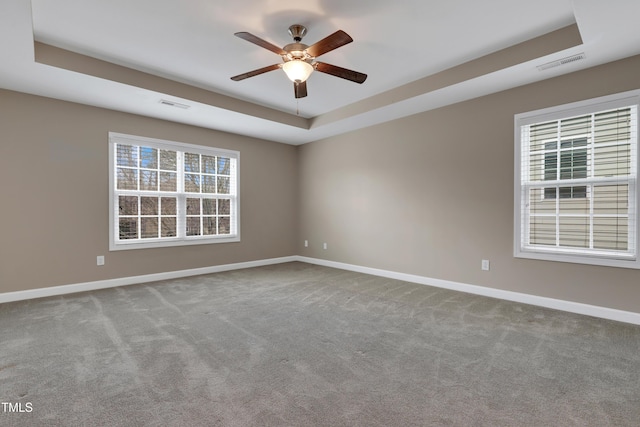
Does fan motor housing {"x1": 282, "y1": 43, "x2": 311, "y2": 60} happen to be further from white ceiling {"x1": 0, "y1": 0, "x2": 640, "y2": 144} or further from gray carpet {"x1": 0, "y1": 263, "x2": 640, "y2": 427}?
gray carpet {"x1": 0, "y1": 263, "x2": 640, "y2": 427}

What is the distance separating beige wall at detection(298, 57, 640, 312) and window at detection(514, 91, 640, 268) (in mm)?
120

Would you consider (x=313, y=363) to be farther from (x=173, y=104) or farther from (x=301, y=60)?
(x=173, y=104)

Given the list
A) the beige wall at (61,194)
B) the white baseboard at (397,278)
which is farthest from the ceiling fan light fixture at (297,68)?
the white baseboard at (397,278)

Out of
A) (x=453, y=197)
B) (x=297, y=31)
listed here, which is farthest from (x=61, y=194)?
(x=453, y=197)

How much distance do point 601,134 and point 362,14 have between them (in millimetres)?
2771

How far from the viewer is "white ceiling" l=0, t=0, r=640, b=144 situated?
8.25ft

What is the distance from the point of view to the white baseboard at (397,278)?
3.17 meters

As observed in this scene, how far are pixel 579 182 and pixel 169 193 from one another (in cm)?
546

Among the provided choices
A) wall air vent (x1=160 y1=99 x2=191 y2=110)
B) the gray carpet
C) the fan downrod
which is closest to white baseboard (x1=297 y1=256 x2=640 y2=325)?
the gray carpet

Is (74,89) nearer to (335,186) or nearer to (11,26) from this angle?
(11,26)

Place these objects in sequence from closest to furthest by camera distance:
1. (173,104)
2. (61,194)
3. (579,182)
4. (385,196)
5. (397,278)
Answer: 1. (579,182)
2. (61,194)
3. (173,104)
4. (397,278)
5. (385,196)

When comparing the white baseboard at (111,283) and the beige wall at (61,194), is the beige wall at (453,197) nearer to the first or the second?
the white baseboard at (111,283)

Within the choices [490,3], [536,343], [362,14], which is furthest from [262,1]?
[536,343]

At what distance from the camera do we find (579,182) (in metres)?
3.37
